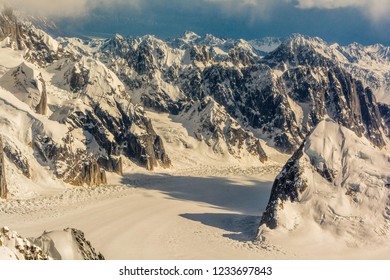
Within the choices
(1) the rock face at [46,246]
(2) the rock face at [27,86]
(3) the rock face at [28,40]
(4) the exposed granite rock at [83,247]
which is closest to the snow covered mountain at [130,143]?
(2) the rock face at [27,86]

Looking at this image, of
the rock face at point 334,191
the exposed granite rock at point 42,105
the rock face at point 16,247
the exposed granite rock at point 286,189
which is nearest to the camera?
the rock face at point 16,247

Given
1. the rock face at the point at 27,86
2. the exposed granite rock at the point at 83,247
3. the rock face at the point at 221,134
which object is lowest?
the exposed granite rock at the point at 83,247

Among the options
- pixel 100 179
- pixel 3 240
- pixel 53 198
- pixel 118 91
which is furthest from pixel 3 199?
pixel 118 91

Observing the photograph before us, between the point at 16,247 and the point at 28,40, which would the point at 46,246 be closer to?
the point at 16,247

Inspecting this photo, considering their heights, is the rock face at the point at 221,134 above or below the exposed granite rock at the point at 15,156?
above

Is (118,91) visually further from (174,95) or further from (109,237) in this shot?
(109,237)

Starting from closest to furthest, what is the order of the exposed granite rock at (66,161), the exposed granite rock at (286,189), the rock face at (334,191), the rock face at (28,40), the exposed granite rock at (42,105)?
the rock face at (334,191)
the exposed granite rock at (286,189)
the exposed granite rock at (66,161)
the exposed granite rock at (42,105)
the rock face at (28,40)

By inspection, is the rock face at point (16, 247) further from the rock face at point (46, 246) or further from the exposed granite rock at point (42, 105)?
the exposed granite rock at point (42, 105)
